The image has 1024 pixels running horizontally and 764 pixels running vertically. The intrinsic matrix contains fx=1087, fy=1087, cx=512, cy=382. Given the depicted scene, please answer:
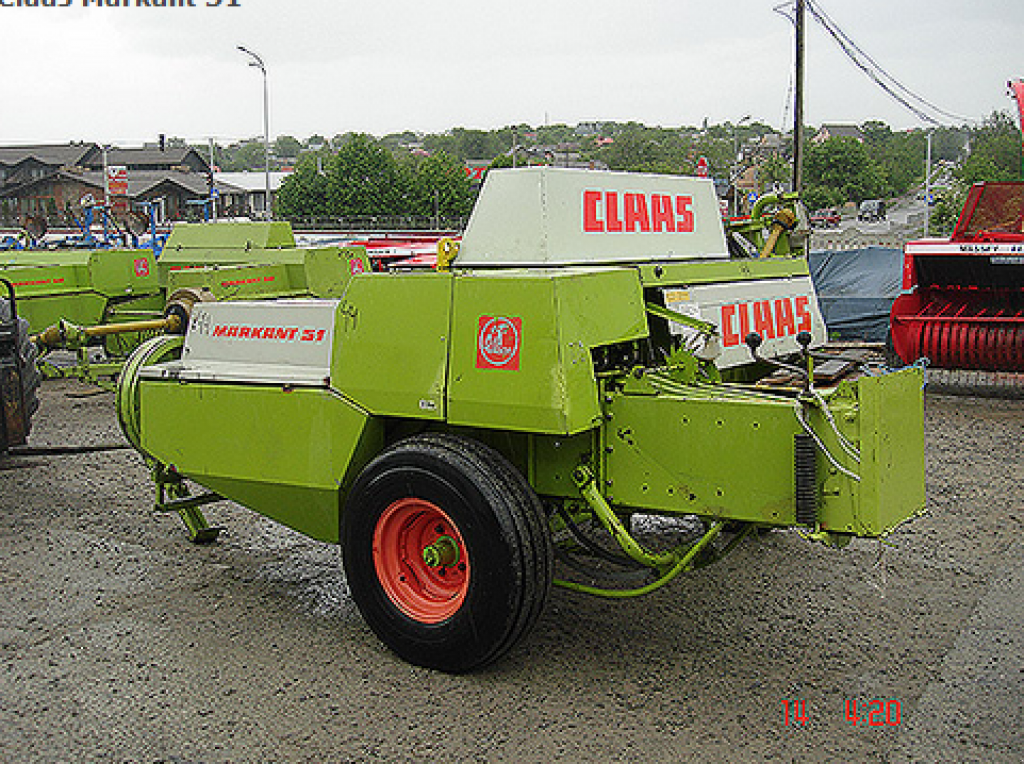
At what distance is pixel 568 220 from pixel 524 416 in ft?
3.72

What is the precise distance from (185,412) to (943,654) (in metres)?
3.65

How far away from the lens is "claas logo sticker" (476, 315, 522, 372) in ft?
13.6

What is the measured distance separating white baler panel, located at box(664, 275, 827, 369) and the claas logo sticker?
821 mm

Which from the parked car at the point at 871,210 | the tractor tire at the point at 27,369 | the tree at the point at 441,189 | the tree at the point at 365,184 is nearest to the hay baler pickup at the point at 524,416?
the tractor tire at the point at 27,369

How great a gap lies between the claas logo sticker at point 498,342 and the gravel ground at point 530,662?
1.29 metres

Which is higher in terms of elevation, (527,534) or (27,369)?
(27,369)

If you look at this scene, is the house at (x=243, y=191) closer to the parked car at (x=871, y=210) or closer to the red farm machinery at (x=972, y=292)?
the parked car at (x=871, y=210)

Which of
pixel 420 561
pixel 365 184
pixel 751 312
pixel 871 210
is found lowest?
pixel 420 561

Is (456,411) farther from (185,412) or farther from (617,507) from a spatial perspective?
(185,412)

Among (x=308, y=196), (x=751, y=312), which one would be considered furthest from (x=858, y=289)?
(x=308, y=196)

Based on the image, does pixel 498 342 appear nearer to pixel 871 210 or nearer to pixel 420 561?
pixel 420 561

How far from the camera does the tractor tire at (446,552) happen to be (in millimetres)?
4184

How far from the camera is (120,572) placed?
5.87 metres

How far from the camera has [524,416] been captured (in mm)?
4152
